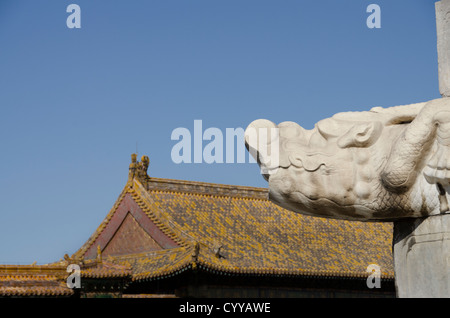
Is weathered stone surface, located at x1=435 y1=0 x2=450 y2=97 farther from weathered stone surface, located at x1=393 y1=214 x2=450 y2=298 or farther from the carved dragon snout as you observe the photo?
weathered stone surface, located at x1=393 y1=214 x2=450 y2=298

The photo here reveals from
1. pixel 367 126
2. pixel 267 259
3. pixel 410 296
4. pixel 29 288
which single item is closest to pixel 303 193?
pixel 367 126

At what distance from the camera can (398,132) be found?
11.5ft

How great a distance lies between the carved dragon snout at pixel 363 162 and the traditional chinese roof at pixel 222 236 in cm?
1664

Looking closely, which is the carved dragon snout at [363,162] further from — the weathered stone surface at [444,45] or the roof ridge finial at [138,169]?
the roof ridge finial at [138,169]

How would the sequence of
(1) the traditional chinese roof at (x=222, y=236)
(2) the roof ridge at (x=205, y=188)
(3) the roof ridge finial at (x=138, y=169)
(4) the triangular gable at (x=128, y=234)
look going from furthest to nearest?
(2) the roof ridge at (x=205, y=188) → (3) the roof ridge finial at (x=138, y=169) → (4) the triangular gable at (x=128, y=234) → (1) the traditional chinese roof at (x=222, y=236)

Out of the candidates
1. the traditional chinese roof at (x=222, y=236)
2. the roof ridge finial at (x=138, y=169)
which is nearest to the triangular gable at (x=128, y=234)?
the traditional chinese roof at (x=222, y=236)

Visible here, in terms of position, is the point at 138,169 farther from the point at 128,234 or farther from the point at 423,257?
the point at 423,257

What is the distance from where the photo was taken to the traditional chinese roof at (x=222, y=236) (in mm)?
21469

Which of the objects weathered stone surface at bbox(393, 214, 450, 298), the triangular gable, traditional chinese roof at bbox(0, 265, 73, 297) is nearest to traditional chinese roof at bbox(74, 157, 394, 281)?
the triangular gable

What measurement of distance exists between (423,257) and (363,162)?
53 centimetres

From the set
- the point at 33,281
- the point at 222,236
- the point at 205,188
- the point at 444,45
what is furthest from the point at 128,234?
the point at 444,45
